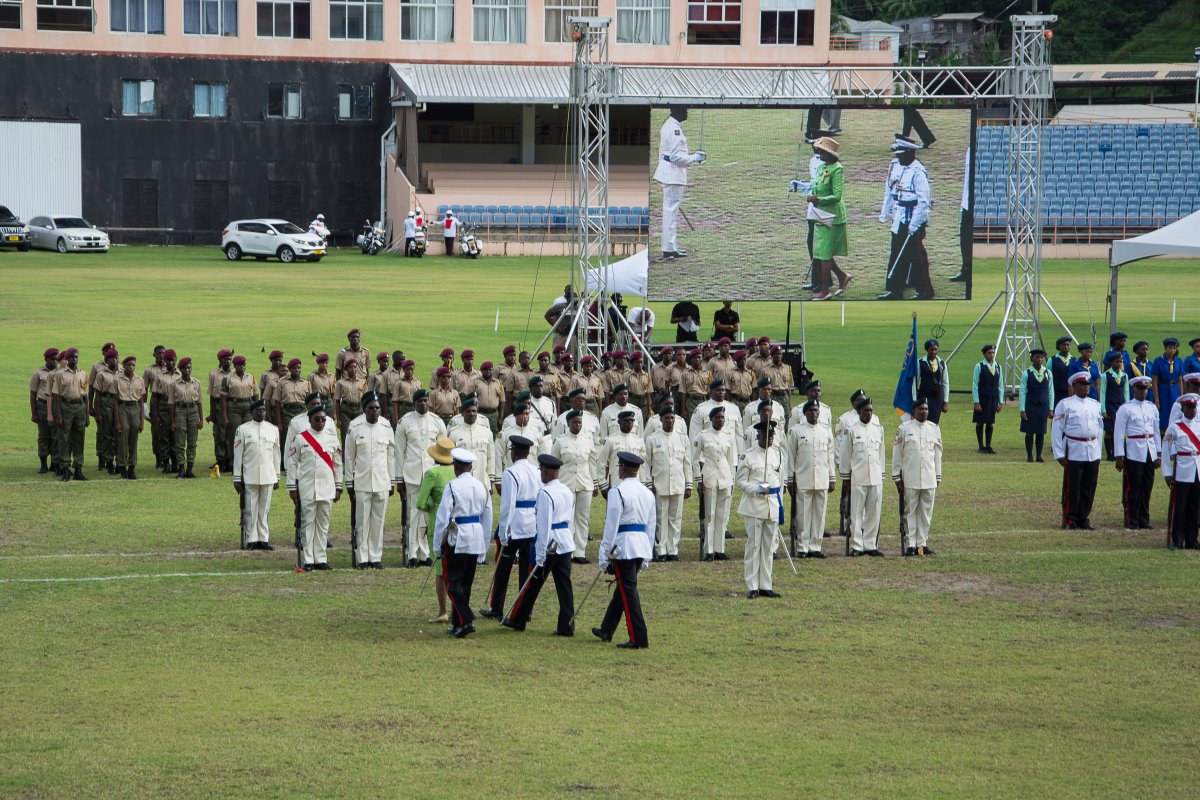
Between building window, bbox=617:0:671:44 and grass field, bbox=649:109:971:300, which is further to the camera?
building window, bbox=617:0:671:44

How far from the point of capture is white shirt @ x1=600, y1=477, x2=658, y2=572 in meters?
11.2

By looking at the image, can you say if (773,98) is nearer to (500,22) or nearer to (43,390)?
(43,390)

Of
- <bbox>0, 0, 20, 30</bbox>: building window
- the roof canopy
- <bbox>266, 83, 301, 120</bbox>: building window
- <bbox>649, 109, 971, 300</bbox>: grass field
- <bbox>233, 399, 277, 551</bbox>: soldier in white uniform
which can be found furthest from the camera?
Result: <bbox>266, 83, 301, 120</bbox>: building window

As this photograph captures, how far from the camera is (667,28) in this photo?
5475cm

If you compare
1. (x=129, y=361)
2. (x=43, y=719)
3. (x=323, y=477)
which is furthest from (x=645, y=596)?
(x=129, y=361)

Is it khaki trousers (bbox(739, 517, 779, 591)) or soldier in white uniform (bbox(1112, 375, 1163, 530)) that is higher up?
soldier in white uniform (bbox(1112, 375, 1163, 530))

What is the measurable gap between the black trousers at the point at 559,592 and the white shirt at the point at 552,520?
0.09 metres

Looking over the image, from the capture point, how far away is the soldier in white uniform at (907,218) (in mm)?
23906

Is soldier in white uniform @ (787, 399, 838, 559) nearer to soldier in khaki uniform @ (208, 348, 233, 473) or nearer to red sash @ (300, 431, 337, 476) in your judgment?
red sash @ (300, 431, 337, 476)

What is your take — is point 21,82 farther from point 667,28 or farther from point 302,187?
point 667,28

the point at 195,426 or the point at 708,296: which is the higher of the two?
the point at 708,296

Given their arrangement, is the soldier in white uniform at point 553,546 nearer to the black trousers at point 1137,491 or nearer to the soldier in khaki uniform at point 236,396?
the black trousers at point 1137,491

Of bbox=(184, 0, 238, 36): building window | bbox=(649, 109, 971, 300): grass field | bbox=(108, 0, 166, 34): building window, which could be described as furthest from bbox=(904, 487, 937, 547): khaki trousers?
bbox=(108, 0, 166, 34): building window

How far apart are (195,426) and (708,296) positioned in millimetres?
8705
